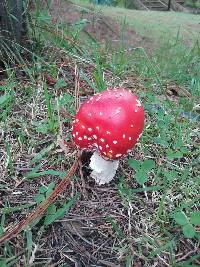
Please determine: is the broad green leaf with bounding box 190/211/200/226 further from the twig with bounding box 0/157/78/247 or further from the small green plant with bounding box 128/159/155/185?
the twig with bounding box 0/157/78/247

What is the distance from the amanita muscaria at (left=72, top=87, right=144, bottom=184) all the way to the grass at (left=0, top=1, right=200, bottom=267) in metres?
0.24

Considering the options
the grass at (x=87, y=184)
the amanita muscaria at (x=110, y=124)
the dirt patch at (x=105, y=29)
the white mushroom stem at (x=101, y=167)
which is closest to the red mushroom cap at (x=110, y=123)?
the amanita muscaria at (x=110, y=124)

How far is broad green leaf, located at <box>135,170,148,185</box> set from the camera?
6.21 ft

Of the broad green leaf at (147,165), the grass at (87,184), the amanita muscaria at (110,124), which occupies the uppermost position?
the amanita muscaria at (110,124)

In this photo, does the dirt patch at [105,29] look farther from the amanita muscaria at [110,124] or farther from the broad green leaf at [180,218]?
the broad green leaf at [180,218]

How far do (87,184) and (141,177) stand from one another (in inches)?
11.6

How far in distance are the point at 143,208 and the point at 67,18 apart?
4.07 m

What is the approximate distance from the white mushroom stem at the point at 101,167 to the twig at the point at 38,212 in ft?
0.40

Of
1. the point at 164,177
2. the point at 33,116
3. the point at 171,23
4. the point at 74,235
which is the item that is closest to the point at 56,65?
the point at 33,116

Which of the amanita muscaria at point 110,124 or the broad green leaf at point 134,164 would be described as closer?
the amanita muscaria at point 110,124

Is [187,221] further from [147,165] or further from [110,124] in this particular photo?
[110,124]

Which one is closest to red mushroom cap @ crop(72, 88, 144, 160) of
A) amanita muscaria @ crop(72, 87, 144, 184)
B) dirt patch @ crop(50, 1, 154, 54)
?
amanita muscaria @ crop(72, 87, 144, 184)

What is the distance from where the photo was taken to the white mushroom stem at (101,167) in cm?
195

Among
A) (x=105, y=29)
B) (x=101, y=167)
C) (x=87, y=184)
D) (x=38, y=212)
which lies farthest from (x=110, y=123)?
(x=105, y=29)
